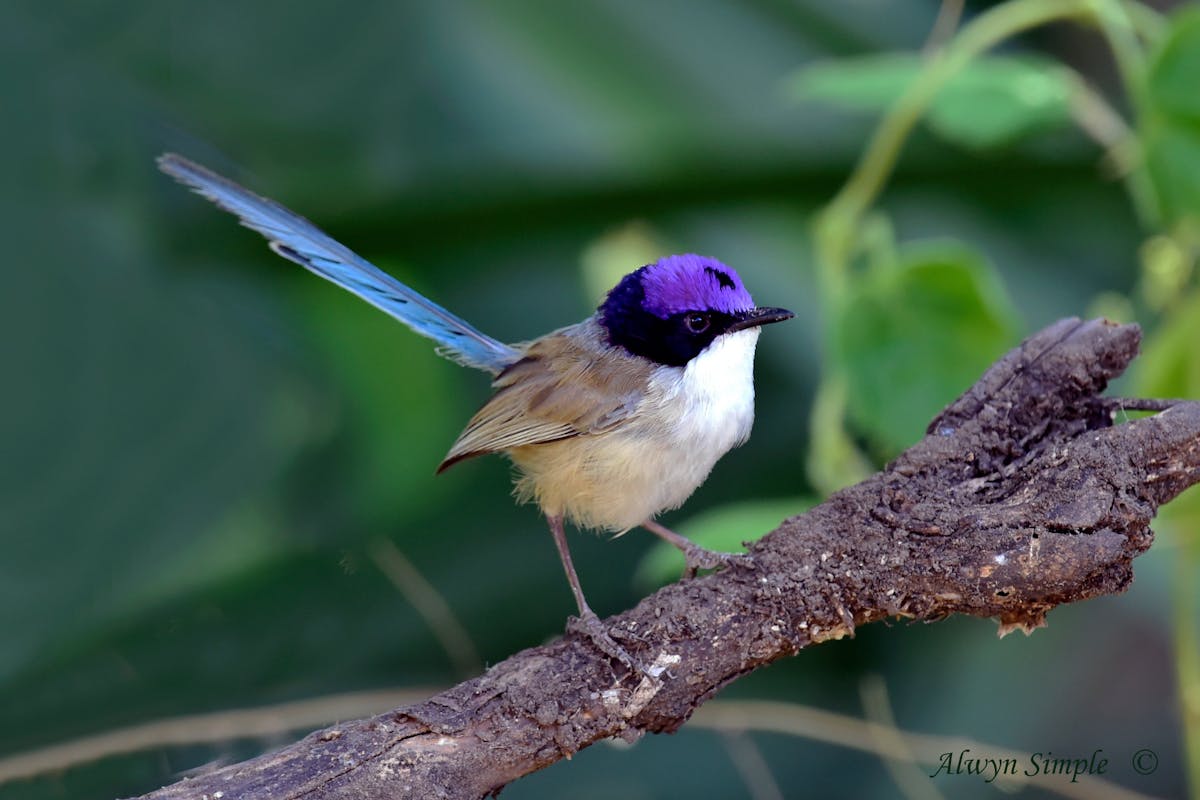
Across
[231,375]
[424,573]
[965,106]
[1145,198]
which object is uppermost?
[965,106]

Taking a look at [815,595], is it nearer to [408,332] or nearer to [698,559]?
[698,559]

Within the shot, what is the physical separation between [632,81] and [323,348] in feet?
3.91

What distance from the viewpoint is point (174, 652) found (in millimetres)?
3012

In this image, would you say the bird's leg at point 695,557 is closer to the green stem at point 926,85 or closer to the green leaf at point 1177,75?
the green stem at point 926,85

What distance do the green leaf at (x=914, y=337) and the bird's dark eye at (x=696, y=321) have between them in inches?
12.1

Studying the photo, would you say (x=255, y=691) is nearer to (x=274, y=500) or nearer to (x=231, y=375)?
(x=274, y=500)

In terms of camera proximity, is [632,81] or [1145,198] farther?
[632,81]

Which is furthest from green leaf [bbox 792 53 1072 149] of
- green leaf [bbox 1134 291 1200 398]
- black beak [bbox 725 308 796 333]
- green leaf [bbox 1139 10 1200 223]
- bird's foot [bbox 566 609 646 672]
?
bird's foot [bbox 566 609 646 672]

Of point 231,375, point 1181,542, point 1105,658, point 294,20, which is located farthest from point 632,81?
point 1105,658

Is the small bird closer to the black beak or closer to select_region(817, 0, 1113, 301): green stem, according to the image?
the black beak

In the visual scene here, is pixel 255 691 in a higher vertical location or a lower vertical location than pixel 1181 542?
lower

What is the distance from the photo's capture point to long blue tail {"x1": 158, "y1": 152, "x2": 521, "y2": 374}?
2.16m

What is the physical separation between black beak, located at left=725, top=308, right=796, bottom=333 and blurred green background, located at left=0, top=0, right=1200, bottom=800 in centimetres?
86

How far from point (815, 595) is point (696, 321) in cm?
66
